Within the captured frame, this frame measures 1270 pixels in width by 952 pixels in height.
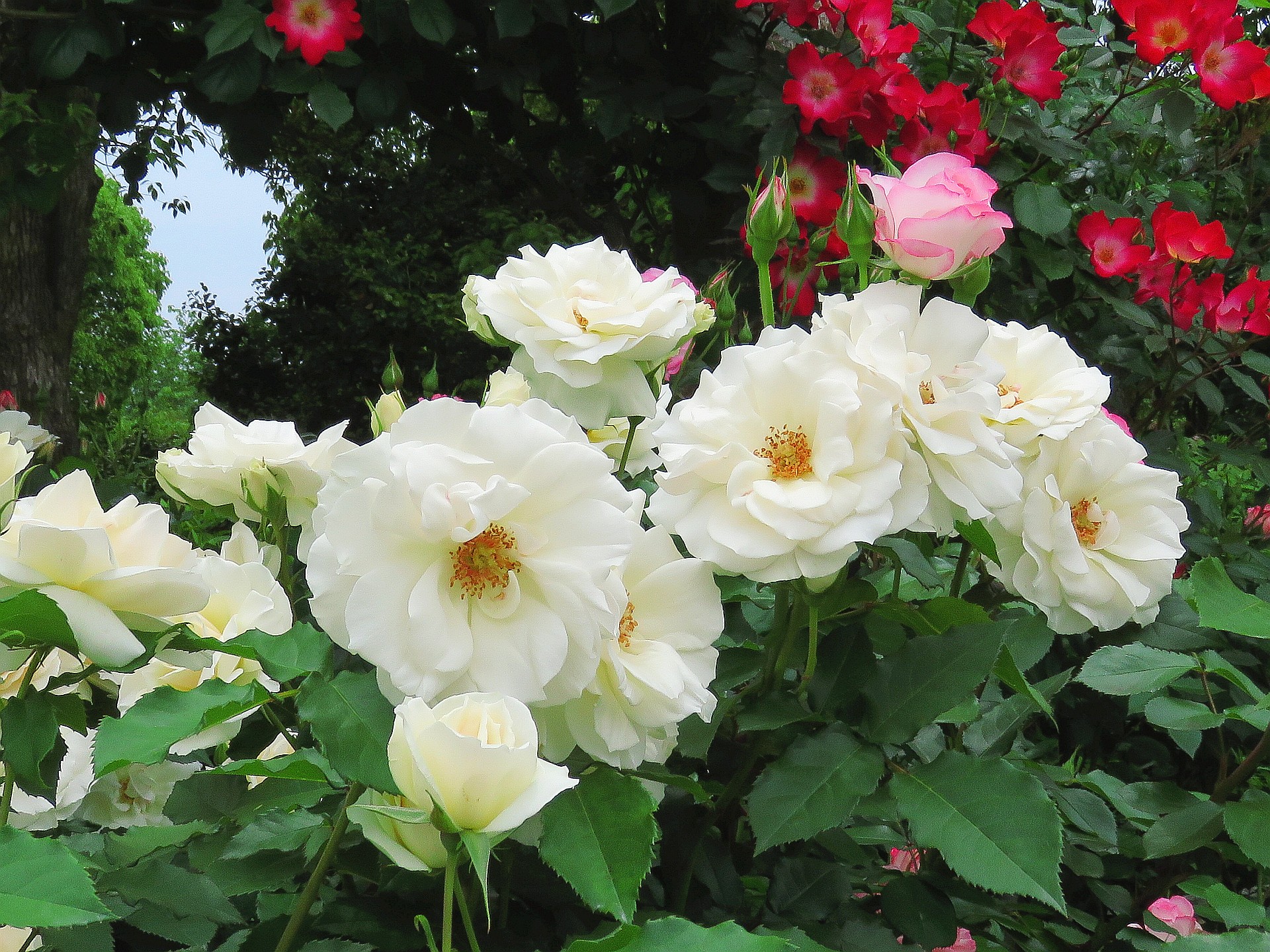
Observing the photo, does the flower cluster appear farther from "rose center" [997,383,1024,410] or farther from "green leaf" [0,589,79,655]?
"green leaf" [0,589,79,655]

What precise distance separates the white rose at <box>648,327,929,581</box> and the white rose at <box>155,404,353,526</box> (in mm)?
290

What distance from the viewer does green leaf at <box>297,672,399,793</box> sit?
0.46 metres

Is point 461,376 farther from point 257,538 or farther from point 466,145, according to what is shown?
point 257,538

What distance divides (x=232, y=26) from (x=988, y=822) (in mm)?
1827

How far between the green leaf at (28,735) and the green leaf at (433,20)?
5.19 feet

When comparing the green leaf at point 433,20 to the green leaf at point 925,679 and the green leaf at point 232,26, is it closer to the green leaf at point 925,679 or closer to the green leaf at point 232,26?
the green leaf at point 232,26

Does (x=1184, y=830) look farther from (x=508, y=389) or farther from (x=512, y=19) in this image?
(x=512, y=19)

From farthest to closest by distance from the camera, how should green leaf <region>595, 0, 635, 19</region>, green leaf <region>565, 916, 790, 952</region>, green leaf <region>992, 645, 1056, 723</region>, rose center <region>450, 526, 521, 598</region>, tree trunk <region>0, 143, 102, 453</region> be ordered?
tree trunk <region>0, 143, 102, 453</region> → green leaf <region>595, 0, 635, 19</region> → green leaf <region>992, 645, 1056, 723</region> → rose center <region>450, 526, 521, 598</region> → green leaf <region>565, 916, 790, 952</region>

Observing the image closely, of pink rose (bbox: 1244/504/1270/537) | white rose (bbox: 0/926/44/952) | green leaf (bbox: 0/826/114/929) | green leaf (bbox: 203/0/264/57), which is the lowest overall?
pink rose (bbox: 1244/504/1270/537)

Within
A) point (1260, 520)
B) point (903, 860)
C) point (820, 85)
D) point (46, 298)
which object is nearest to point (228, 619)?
point (903, 860)

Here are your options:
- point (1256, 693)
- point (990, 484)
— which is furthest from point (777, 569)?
point (1256, 693)

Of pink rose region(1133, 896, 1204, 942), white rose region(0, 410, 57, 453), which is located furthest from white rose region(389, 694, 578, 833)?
white rose region(0, 410, 57, 453)

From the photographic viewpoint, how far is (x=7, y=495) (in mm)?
663

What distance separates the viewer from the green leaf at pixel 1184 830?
2.33ft
